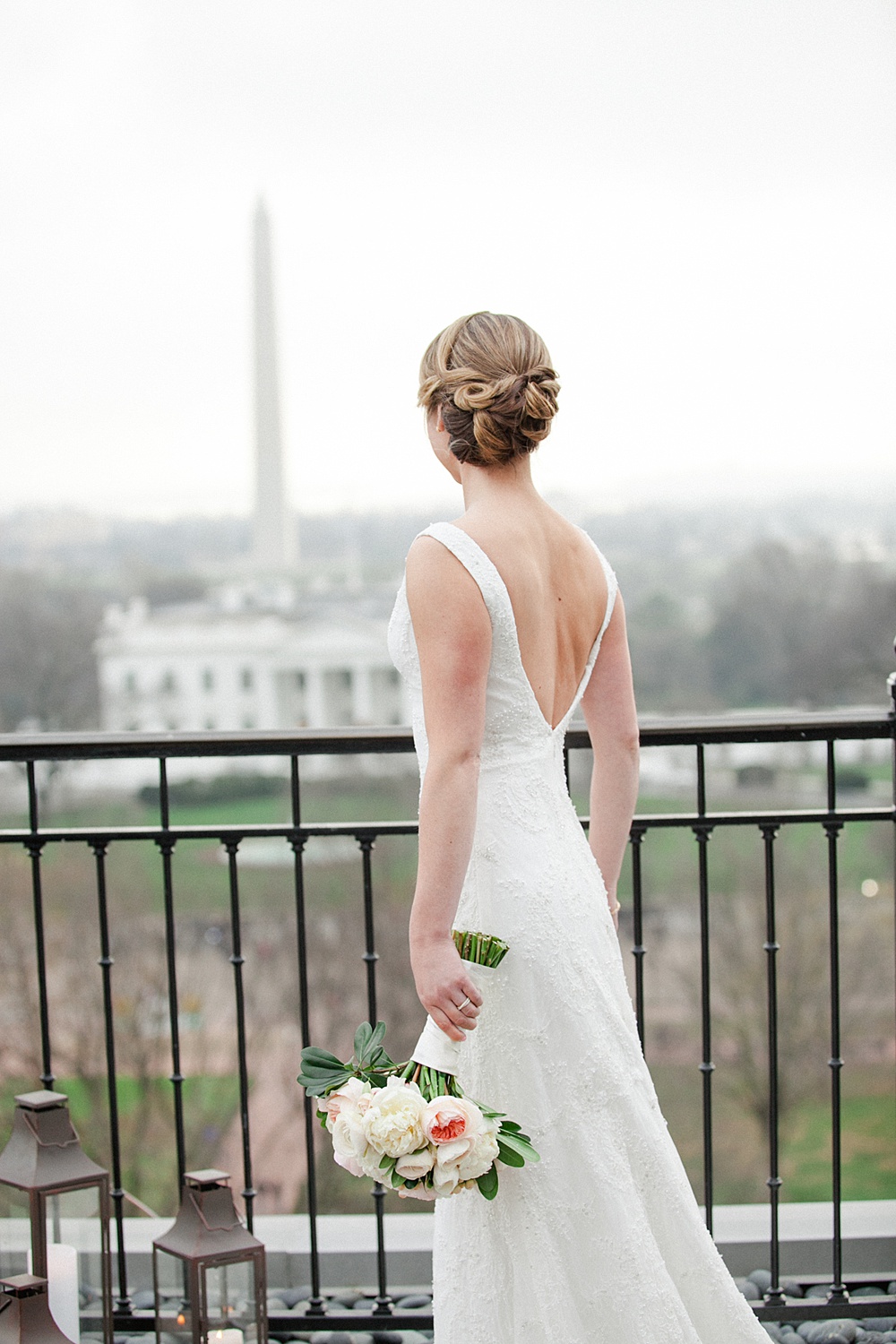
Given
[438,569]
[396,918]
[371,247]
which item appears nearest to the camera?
[438,569]

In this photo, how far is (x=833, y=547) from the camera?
3303 centimetres

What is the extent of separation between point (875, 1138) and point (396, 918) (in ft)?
39.5

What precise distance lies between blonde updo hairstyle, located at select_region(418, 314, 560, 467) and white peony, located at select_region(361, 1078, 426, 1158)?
73 centimetres

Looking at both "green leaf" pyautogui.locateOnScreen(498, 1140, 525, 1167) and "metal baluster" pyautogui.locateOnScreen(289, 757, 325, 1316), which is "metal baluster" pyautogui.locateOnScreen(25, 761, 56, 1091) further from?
"green leaf" pyautogui.locateOnScreen(498, 1140, 525, 1167)

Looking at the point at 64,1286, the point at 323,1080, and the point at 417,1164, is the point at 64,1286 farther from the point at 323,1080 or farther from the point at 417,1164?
the point at 417,1164

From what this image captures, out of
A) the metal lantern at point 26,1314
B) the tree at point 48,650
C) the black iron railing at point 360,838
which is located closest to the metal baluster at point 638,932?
Answer: the black iron railing at point 360,838

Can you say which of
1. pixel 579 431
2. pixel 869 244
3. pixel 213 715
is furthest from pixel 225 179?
pixel 869 244

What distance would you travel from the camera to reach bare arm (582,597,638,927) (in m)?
1.69

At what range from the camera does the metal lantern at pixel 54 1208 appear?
199cm

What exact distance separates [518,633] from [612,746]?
12.4 inches

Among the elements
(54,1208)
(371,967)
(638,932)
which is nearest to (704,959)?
(638,932)

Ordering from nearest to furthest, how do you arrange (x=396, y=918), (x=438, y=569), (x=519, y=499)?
(x=438, y=569)
(x=519, y=499)
(x=396, y=918)

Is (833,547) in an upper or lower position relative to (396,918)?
upper

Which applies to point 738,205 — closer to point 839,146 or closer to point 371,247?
point 839,146
